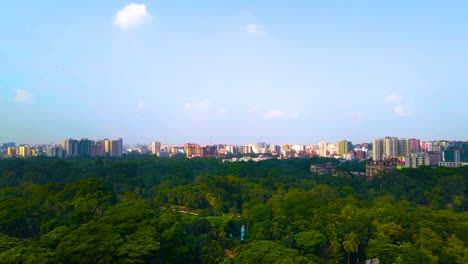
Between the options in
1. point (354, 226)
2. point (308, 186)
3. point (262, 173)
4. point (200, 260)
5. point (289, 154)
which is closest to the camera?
point (200, 260)

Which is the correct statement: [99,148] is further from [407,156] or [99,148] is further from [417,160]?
[417,160]

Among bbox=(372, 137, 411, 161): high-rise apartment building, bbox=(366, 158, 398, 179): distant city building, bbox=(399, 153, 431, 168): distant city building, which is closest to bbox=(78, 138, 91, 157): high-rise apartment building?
bbox=(366, 158, 398, 179): distant city building

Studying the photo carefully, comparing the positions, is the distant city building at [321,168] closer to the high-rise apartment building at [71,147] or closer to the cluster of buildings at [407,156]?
the cluster of buildings at [407,156]

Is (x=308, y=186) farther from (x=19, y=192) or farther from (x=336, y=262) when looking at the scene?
(x=19, y=192)

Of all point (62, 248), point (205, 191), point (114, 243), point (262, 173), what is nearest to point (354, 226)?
point (114, 243)

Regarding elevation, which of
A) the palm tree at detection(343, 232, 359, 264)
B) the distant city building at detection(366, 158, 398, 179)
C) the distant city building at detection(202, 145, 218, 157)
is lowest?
the palm tree at detection(343, 232, 359, 264)

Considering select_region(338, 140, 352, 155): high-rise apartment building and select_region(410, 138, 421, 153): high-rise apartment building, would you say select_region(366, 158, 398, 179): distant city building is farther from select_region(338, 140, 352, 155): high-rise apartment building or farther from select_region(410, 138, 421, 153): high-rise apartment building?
select_region(338, 140, 352, 155): high-rise apartment building

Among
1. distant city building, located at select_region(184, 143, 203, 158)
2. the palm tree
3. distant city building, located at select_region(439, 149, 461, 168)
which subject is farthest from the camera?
distant city building, located at select_region(184, 143, 203, 158)

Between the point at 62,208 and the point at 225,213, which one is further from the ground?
the point at 62,208

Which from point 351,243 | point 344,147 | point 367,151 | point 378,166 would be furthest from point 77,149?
point 351,243
